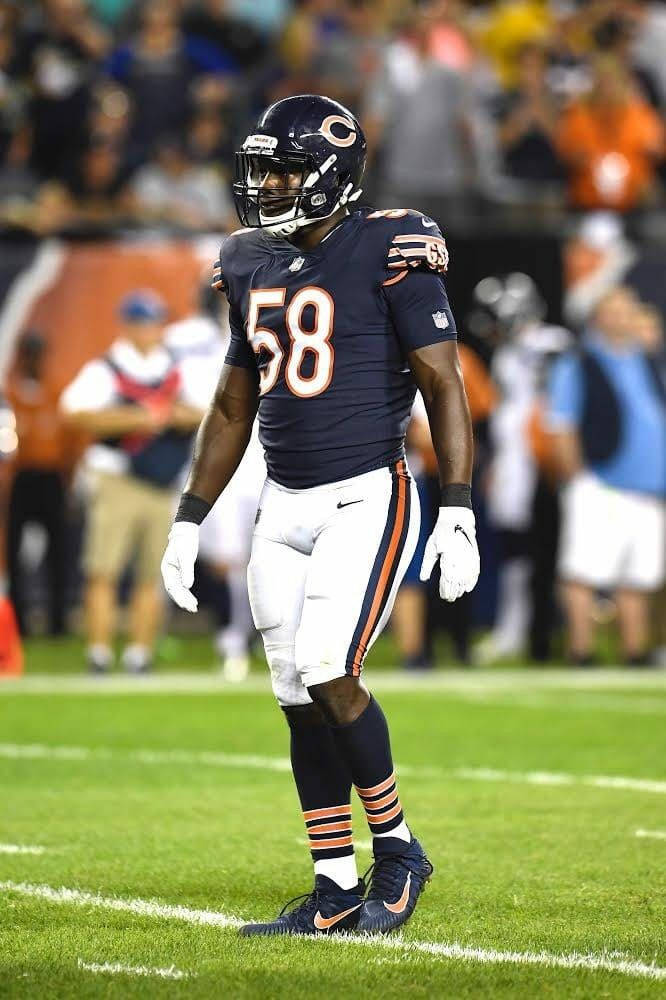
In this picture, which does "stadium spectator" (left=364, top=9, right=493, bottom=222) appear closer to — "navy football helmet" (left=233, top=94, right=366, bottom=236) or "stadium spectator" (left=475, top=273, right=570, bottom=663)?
"stadium spectator" (left=475, top=273, right=570, bottom=663)

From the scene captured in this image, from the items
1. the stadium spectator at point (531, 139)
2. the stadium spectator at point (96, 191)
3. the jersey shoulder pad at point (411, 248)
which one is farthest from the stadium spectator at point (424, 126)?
the jersey shoulder pad at point (411, 248)

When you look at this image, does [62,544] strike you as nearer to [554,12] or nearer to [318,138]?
[554,12]

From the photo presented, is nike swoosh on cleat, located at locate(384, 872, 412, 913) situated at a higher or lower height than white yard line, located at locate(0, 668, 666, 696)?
higher

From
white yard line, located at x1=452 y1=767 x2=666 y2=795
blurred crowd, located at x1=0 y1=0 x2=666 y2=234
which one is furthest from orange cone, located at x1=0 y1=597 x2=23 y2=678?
white yard line, located at x1=452 y1=767 x2=666 y2=795

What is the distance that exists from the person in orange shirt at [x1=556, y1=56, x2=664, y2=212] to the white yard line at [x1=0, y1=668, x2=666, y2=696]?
449 cm

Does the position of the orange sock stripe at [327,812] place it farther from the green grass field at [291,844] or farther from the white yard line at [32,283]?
the white yard line at [32,283]

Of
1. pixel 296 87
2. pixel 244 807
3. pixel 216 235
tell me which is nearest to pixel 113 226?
pixel 216 235

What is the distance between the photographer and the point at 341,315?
15.5 ft

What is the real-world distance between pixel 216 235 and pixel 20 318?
4.86ft

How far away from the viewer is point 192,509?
5016 mm

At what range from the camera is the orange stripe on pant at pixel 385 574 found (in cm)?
462

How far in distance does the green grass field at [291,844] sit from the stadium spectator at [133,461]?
0.73 m

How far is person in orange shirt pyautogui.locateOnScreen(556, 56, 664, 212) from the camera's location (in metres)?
14.4

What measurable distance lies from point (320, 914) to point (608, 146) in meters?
10.6
